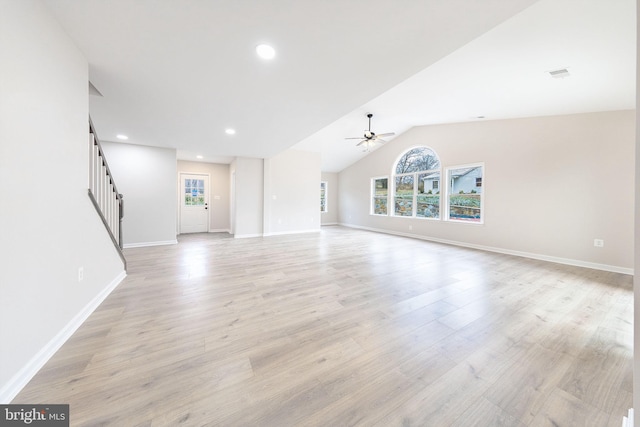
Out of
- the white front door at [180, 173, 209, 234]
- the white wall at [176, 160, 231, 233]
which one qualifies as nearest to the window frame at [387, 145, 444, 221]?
the white wall at [176, 160, 231, 233]

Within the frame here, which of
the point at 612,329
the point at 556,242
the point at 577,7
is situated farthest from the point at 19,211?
the point at 556,242

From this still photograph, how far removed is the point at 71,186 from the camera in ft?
6.31

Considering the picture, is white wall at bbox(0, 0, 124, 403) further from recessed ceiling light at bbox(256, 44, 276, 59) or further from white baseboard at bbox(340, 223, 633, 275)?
white baseboard at bbox(340, 223, 633, 275)

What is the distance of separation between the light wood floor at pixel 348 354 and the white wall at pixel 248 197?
11.5ft

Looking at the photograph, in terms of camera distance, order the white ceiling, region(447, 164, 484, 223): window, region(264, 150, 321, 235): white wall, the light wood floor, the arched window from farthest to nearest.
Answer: region(264, 150, 321, 235): white wall < the arched window < region(447, 164, 484, 223): window < the white ceiling < the light wood floor

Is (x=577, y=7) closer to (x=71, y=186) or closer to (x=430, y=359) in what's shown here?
(x=430, y=359)

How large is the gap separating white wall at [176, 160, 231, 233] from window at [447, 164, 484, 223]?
276 inches

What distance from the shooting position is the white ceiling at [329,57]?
165 centimetres

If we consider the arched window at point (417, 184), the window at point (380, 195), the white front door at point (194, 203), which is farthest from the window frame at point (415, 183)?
the white front door at point (194, 203)

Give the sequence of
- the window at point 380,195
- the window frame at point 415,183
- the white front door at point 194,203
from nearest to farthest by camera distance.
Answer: the window frame at point 415,183 → the white front door at point 194,203 → the window at point 380,195

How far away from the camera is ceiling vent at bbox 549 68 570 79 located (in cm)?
283

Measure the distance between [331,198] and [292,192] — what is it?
3029 mm

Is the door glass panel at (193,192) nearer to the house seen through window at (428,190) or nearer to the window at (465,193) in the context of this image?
the house seen through window at (428,190)

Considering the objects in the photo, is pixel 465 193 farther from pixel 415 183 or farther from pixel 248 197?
pixel 248 197
